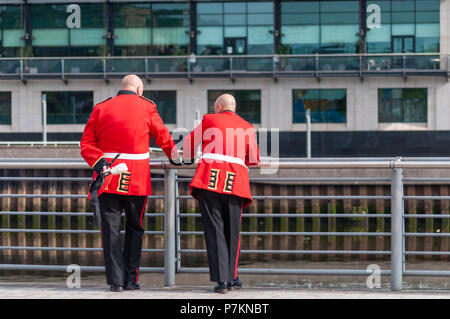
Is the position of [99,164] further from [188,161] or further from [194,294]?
[194,294]

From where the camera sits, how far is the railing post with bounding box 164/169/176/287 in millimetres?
8180

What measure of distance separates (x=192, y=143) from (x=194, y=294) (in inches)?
55.5

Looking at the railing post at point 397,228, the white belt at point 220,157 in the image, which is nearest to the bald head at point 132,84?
the white belt at point 220,157

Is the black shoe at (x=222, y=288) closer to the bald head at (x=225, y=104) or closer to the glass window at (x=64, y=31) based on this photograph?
the bald head at (x=225, y=104)

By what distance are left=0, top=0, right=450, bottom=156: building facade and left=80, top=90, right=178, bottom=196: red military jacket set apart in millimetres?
32310

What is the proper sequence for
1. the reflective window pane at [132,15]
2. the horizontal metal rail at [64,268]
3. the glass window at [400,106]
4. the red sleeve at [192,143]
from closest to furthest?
1. the red sleeve at [192,143]
2. the horizontal metal rail at [64,268]
3. the glass window at [400,106]
4. the reflective window pane at [132,15]

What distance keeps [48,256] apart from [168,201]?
1277 centimetres

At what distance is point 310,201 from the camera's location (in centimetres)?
2655

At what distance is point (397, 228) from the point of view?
7.92m

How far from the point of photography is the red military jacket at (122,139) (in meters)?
7.49

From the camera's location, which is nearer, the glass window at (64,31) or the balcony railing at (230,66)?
the balcony railing at (230,66)

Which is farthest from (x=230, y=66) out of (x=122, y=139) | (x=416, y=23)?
(x=122, y=139)
